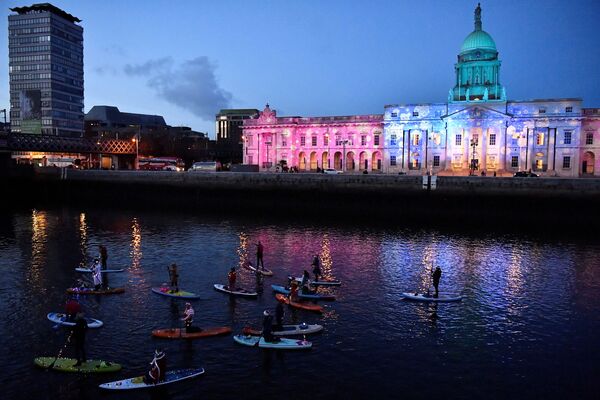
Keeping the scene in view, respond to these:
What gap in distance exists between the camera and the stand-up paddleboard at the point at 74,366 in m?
17.9

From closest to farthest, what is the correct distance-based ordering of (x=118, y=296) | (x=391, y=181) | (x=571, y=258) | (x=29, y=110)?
1. (x=118, y=296)
2. (x=571, y=258)
3. (x=391, y=181)
4. (x=29, y=110)

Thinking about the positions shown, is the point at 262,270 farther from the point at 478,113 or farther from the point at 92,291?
the point at 478,113

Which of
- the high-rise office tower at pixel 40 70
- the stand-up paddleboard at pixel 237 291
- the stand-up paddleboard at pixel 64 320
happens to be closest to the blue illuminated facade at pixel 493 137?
the stand-up paddleboard at pixel 237 291

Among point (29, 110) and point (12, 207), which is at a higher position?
point (29, 110)

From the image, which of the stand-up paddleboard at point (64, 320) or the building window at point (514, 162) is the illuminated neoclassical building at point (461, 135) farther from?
the stand-up paddleboard at point (64, 320)

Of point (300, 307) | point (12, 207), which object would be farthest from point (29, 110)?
point (300, 307)

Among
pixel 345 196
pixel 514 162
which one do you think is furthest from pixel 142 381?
pixel 514 162

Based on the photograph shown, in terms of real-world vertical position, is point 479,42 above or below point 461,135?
above

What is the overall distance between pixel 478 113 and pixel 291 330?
79100mm

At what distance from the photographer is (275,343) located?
20.2 m

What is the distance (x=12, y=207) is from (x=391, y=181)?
58.2 meters

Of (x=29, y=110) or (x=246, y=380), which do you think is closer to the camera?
(x=246, y=380)

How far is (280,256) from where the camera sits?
126 feet

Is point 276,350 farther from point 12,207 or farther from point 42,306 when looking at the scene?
point 12,207
